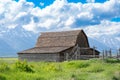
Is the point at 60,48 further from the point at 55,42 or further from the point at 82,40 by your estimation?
the point at 82,40

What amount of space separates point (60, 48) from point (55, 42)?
16.2 ft

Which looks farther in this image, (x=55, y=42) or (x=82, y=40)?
(x=82, y=40)

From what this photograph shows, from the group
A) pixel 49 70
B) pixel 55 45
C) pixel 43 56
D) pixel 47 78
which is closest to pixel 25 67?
pixel 49 70

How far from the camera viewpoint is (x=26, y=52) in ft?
Answer: 207

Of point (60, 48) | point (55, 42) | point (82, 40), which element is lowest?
point (60, 48)

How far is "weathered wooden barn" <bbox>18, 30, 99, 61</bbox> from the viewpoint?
5825 cm

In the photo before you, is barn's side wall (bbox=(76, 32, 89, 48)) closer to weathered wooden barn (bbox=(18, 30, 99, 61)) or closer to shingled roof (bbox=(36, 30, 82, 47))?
weathered wooden barn (bbox=(18, 30, 99, 61))

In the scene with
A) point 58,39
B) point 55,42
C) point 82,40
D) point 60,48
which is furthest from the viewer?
point 58,39

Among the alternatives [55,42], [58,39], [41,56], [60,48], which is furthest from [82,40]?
[41,56]

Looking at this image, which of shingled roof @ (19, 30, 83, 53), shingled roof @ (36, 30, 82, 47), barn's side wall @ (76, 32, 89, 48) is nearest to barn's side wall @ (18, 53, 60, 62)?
shingled roof @ (19, 30, 83, 53)

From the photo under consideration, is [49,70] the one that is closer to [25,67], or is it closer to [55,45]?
[25,67]

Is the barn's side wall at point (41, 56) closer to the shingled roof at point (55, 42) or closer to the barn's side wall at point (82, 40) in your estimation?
the shingled roof at point (55, 42)

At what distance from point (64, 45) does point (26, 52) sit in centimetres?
728

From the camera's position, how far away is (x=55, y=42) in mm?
65062
